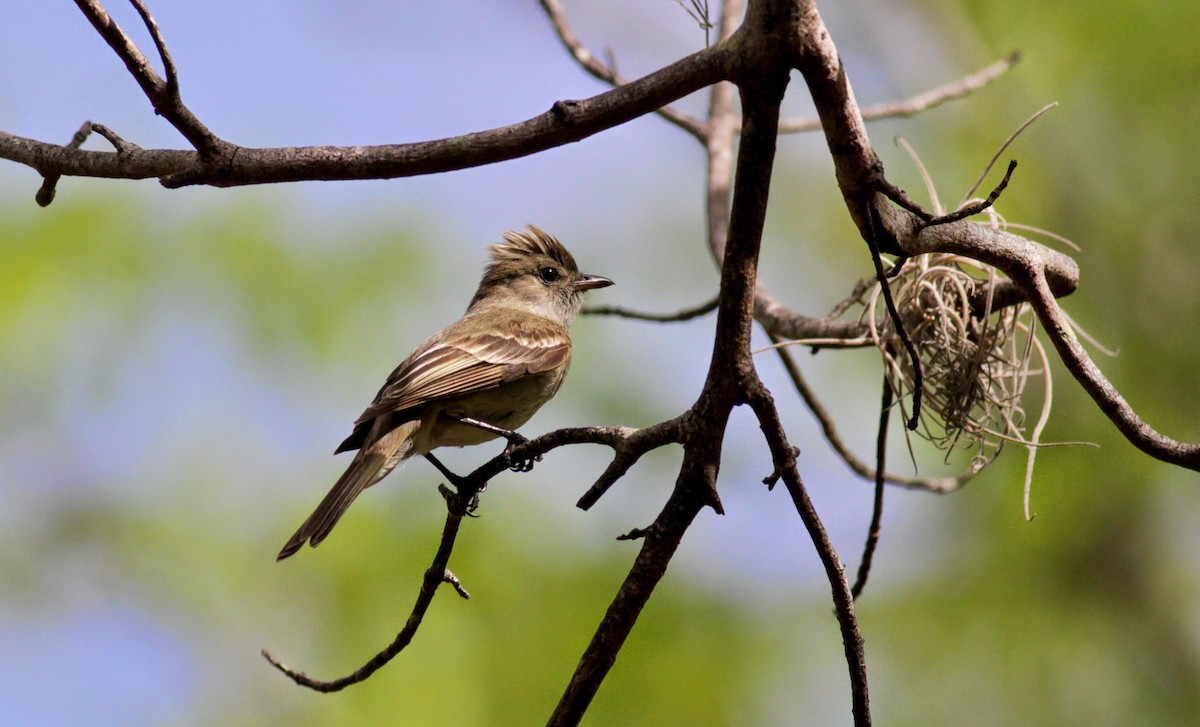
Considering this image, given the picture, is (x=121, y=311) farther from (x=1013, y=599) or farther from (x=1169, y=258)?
(x=1169, y=258)

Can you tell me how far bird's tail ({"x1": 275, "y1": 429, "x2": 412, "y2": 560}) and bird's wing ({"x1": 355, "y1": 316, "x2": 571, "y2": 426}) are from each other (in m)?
0.17

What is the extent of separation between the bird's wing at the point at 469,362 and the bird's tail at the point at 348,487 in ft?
0.55

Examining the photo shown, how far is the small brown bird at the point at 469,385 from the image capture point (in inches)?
180

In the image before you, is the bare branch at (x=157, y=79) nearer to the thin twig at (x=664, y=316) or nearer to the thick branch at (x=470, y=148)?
the thick branch at (x=470, y=148)

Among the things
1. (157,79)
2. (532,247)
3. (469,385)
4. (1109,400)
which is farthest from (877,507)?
(532,247)

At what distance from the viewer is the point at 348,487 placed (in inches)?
167

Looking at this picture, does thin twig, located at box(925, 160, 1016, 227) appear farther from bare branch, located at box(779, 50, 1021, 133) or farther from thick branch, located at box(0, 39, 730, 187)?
bare branch, located at box(779, 50, 1021, 133)

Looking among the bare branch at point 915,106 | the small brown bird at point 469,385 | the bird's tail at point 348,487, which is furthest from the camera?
the bare branch at point 915,106

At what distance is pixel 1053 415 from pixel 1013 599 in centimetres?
145

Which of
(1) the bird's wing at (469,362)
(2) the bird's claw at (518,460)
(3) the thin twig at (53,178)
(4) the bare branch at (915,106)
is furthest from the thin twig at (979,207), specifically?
(4) the bare branch at (915,106)

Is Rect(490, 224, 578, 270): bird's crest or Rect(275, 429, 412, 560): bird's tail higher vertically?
Rect(490, 224, 578, 270): bird's crest

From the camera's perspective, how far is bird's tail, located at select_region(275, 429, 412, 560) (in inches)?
150

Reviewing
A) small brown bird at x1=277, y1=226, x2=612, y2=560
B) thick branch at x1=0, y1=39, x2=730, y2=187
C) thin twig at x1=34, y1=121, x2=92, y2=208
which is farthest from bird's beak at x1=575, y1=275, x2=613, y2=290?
thick branch at x1=0, y1=39, x2=730, y2=187

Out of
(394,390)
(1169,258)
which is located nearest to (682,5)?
(394,390)
